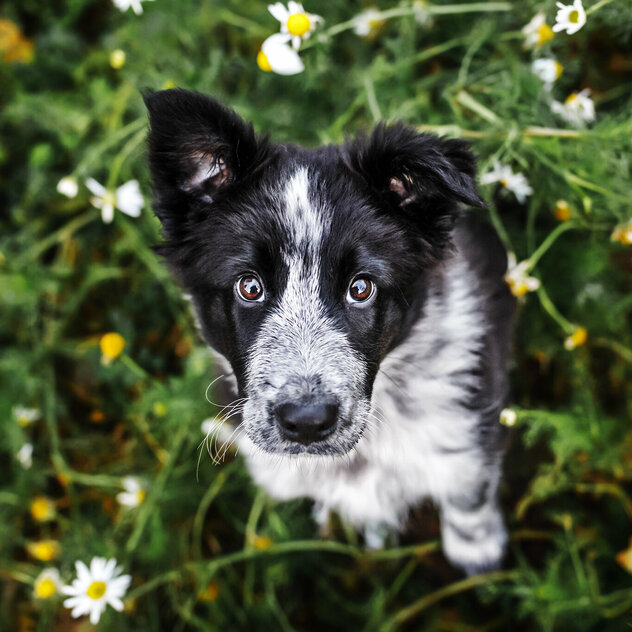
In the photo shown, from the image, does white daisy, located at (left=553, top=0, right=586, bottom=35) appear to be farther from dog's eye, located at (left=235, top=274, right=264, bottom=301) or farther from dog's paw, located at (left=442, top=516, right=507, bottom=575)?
dog's paw, located at (left=442, top=516, right=507, bottom=575)

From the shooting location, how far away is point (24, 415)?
3.52 meters

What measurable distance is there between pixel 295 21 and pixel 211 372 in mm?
1689

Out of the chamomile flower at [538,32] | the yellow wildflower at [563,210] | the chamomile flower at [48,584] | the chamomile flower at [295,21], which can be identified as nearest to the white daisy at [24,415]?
the chamomile flower at [48,584]

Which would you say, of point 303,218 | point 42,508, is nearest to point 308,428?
point 303,218

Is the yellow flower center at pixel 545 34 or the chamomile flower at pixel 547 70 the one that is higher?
the yellow flower center at pixel 545 34

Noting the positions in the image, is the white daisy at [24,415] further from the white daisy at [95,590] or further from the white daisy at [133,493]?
the white daisy at [95,590]

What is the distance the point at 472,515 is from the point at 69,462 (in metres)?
2.46

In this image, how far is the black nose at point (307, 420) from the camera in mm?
1974

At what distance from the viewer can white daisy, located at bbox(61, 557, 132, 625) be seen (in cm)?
265

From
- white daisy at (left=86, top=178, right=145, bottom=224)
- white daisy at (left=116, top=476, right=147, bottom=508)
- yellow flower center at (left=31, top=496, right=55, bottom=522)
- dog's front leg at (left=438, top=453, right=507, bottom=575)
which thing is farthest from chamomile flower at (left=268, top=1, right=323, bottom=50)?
yellow flower center at (left=31, top=496, right=55, bottom=522)

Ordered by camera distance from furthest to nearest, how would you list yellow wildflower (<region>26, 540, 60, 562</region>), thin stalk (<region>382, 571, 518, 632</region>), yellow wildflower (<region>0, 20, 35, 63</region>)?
yellow wildflower (<region>0, 20, 35, 63</region>), yellow wildflower (<region>26, 540, 60, 562</region>), thin stalk (<region>382, 571, 518, 632</region>)

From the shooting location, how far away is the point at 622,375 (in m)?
3.38

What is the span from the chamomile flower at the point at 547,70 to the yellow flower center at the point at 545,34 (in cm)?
9

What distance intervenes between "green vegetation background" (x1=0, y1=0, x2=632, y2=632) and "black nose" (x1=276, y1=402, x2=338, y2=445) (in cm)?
110
